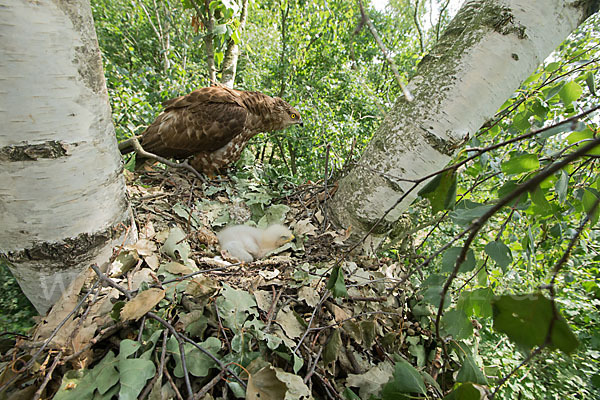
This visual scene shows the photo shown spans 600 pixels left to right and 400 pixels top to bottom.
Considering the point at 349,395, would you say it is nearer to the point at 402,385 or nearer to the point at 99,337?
the point at 402,385

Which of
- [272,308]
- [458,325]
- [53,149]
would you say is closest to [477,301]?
[458,325]

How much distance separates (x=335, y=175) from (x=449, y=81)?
2.89ft

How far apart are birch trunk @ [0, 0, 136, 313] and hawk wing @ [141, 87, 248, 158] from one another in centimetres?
143

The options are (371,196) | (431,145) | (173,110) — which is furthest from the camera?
(173,110)

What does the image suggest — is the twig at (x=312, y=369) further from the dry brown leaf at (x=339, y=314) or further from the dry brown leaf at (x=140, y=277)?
the dry brown leaf at (x=140, y=277)

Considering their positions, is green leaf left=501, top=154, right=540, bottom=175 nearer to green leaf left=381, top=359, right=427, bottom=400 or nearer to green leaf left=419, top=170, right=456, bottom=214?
green leaf left=419, top=170, right=456, bottom=214

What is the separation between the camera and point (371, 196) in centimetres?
137

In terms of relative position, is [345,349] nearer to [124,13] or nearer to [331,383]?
[331,383]

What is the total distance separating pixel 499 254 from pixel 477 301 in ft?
0.48

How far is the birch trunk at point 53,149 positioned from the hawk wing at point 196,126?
1.43m

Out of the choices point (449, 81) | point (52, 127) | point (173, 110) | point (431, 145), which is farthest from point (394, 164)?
point (173, 110)

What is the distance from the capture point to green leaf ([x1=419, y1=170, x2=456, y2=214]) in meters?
0.56

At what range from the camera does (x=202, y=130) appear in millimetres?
2297

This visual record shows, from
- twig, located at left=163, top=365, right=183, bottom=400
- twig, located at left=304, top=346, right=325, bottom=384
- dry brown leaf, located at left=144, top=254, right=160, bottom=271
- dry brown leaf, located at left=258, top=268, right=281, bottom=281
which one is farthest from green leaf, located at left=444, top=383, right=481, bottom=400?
dry brown leaf, located at left=144, top=254, right=160, bottom=271
